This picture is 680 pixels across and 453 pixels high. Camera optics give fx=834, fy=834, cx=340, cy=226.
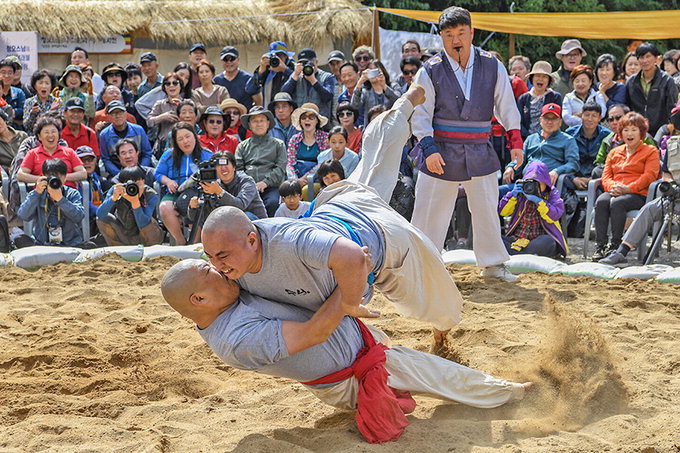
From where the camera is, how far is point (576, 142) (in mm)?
7992

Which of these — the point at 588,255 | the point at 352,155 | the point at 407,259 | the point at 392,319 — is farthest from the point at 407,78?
the point at 407,259

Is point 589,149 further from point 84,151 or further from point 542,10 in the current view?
point 542,10

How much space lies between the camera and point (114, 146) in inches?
335

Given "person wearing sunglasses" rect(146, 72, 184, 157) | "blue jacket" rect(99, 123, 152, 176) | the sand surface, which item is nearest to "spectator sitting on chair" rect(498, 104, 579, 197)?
the sand surface

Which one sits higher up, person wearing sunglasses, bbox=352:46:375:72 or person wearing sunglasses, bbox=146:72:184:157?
person wearing sunglasses, bbox=352:46:375:72

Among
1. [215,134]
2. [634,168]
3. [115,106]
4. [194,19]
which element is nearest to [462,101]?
[634,168]

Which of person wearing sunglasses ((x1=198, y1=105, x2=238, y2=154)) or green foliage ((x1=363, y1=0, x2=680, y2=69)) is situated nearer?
person wearing sunglasses ((x1=198, y1=105, x2=238, y2=154))

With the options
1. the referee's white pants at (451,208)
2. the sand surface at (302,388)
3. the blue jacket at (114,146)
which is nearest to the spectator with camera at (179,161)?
the blue jacket at (114,146)

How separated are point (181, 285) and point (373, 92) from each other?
5829 millimetres

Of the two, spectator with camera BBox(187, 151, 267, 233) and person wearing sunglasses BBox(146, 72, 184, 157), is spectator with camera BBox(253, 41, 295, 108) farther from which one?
spectator with camera BBox(187, 151, 267, 233)

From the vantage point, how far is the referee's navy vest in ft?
18.4

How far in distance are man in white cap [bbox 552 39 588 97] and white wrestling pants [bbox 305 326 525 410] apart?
6523 mm

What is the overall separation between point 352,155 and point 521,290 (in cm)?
266

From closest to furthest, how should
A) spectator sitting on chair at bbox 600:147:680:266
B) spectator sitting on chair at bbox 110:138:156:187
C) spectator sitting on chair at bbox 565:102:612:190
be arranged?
spectator sitting on chair at bbox 600:147:680:266, spectator sitting on chair at bbox 565:102:612:190, spectator sitting on chair at bbox 110:138:156:187
